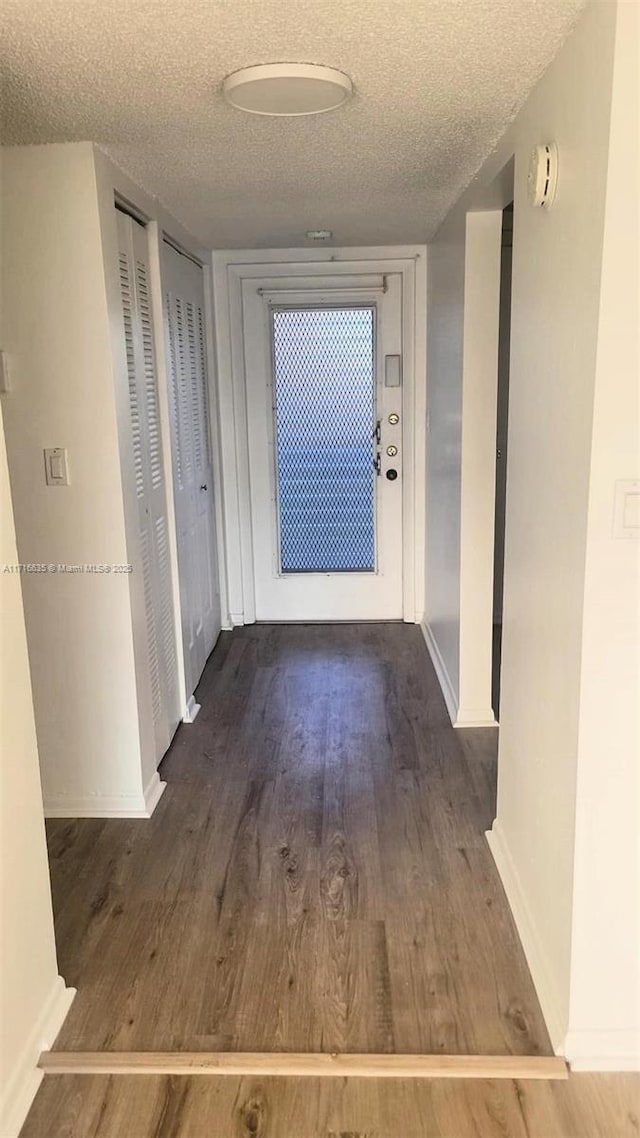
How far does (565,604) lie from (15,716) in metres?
1.18

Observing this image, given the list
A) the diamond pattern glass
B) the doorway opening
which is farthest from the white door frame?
the doorway opening

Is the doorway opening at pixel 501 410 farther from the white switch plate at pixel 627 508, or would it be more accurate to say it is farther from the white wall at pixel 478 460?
the white switch plate at pixel 627 508

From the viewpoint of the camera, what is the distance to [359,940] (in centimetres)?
212

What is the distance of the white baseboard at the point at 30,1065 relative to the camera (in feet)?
5.21

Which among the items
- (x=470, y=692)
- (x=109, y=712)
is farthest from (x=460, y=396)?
(x=109, y=712)

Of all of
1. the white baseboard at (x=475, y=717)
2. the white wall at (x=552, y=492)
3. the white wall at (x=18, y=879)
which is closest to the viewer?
the white wall at (x=552, y=492)

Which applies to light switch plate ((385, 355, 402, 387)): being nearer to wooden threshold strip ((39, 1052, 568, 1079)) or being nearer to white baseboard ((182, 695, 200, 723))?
white baseboard ((182, 695, 200, 723))

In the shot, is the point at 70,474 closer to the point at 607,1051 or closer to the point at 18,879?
the point at 18,879

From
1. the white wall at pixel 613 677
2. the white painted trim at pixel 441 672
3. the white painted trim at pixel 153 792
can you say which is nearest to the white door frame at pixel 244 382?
the white painted trim at pixel 441 672

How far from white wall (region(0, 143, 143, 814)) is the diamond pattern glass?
2183 millimetres

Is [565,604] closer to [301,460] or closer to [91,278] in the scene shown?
[91,278]

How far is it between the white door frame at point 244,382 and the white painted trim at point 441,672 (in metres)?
0.31

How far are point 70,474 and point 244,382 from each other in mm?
2197

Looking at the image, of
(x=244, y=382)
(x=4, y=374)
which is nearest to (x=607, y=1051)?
(x=4, y=374)
